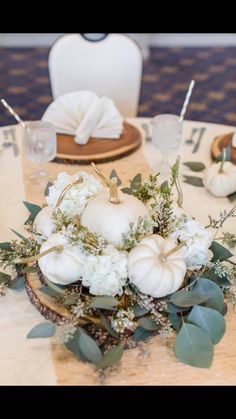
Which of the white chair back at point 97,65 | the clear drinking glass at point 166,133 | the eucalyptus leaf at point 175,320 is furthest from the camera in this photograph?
the white chair back at point 97,65

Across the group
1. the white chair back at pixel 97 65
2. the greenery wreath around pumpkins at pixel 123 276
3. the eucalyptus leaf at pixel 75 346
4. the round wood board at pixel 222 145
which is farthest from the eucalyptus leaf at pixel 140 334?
the white chair back at pixel 97 65

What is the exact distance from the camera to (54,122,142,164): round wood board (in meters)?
1.63

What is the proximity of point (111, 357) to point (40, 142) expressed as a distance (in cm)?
78

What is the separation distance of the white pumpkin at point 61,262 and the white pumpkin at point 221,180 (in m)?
0.62

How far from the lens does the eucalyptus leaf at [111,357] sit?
90 centimetres

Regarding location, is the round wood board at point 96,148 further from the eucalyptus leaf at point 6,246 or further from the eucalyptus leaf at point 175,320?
the eucalyptus leaf at point 175,320

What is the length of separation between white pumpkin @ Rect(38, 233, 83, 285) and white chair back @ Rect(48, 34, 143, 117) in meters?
1.35

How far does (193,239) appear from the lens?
1004 millimetres

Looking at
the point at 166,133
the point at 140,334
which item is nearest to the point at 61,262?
the point at 140,334

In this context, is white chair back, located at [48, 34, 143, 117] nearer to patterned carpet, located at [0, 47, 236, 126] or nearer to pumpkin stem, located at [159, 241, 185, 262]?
patterned carpet, located at [0, 47, 236, 126]

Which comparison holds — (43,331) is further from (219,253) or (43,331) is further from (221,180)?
(221,180)

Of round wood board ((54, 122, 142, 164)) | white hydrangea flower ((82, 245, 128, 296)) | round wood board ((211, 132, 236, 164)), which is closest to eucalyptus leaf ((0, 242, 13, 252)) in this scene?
white hydrangea flower ((82, 245, 128, 296))

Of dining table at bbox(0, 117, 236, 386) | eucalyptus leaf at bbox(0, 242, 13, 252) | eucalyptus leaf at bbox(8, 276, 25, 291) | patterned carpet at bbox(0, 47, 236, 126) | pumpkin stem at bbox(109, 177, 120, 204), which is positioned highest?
pumpkin stem at bbox(109, 177, 120, 204)

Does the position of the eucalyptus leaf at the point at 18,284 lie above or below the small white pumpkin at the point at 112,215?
below
